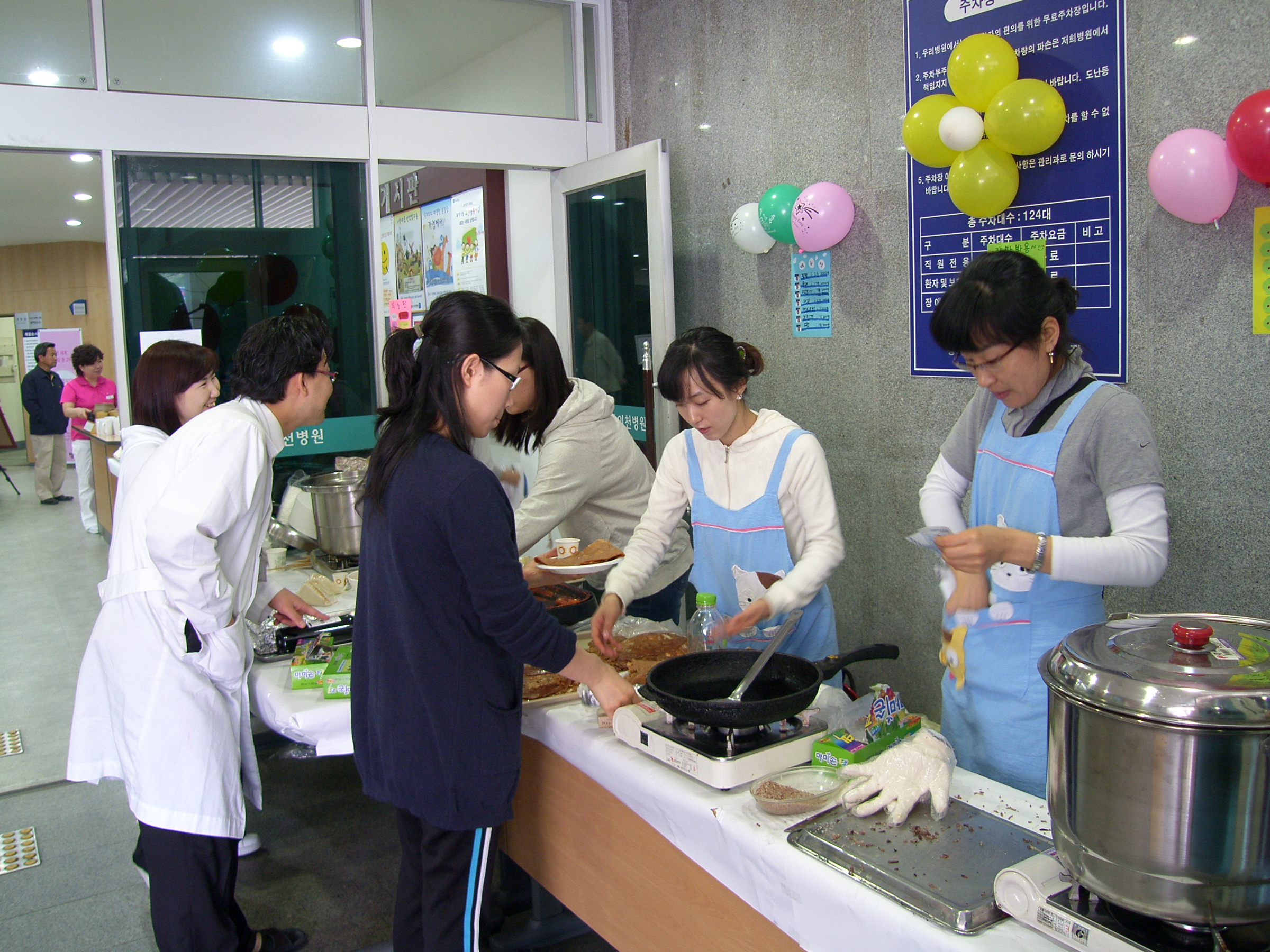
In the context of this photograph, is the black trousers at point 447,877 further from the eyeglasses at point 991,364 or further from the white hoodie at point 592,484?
the eyeglasses at point 991,364

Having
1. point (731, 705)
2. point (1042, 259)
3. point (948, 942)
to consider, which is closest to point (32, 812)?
point (731, 705)

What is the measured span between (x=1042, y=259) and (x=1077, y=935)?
2.18 m

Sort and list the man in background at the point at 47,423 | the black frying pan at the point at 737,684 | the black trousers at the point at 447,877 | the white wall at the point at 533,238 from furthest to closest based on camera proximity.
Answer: the man in background at the point at 47,423 → the white wall at the point at 533,238 → the black trousers at the point at 447,877 → the black frying pan at the point at 737,684

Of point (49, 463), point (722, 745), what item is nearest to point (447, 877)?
point (722, 745)

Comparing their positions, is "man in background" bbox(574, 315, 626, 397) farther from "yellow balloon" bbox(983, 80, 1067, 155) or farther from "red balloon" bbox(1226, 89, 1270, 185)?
"red balloon" bbox(1226, 89, 1270, 185)

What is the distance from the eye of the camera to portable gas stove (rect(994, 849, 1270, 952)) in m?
1.09

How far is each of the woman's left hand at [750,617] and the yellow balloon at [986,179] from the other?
1.48 m

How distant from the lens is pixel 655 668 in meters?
1.81

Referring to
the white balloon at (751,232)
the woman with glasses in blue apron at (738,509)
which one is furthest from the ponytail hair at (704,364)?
the white balloon at (751,232)

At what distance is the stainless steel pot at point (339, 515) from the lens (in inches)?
133

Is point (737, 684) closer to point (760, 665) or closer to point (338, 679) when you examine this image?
point (760, 665)

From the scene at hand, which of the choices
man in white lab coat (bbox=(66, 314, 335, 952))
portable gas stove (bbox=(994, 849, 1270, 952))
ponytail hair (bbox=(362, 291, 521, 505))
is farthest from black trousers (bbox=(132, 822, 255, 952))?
portable gas stove (bbox=(994, 849, 1270, 952))

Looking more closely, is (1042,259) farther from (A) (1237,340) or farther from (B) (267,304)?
(B) (267,304)

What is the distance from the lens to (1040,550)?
1709 mm
